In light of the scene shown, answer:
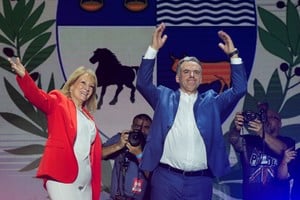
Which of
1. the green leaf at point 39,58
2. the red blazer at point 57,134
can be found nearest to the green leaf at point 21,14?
the green leaf at point 39,58

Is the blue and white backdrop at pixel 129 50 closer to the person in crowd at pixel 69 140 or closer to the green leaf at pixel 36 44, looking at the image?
the green leaf at pixel 36 44

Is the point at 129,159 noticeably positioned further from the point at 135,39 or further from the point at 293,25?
the point at 293,25

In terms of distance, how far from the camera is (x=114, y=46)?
4738 millimetres

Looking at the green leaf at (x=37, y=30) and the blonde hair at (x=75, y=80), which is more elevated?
the green leaf at (x=37, y=30)

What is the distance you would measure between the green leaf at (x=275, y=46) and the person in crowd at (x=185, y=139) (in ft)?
4.65

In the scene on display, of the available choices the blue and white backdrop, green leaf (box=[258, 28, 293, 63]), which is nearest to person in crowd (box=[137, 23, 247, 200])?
the blue and white backdrop

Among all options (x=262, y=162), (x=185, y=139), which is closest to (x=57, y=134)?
(x=185, y=139)

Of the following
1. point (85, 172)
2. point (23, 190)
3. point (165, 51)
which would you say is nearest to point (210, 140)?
point (85, 172)

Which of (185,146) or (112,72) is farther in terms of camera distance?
(112,72)

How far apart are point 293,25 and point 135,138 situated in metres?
1.58

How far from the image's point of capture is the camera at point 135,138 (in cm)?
456

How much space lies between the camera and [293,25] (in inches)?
188

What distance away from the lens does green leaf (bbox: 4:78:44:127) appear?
469cm

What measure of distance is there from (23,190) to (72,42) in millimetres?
1237
